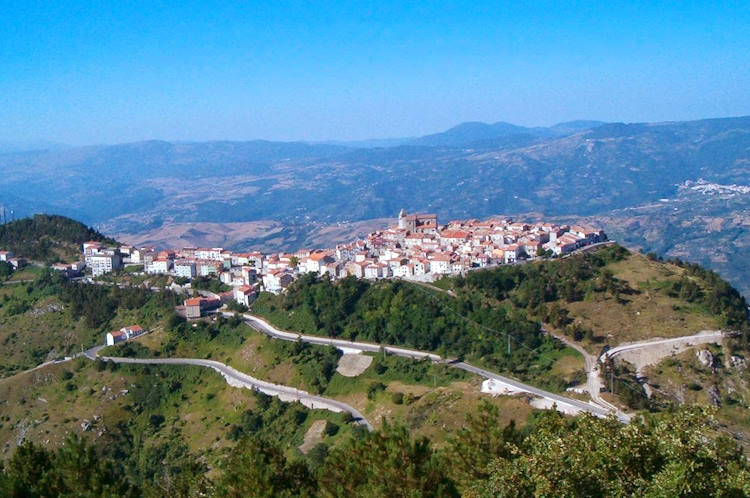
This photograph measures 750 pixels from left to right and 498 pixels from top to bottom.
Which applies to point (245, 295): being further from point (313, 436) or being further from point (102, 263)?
point (313, 436)

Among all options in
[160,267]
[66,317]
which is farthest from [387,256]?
[66,317]

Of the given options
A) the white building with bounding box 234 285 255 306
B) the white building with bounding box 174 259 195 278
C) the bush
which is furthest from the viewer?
the white building with bounding box 174 259 195 278

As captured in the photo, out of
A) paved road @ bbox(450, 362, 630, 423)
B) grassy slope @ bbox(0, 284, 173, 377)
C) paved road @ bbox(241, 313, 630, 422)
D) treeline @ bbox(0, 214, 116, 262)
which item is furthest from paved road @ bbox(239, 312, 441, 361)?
treeline @ bbox(0, 214, 116, 262)

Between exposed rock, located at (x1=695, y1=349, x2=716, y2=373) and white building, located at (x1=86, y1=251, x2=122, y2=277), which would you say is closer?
exposed rock, located at (x1=695, y1=349, x2=716, y2=373)

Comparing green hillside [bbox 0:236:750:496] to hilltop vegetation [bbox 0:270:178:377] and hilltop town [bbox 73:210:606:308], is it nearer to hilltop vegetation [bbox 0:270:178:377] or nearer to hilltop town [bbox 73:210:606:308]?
hilltop vegetation [bbox 0:270:178:377]

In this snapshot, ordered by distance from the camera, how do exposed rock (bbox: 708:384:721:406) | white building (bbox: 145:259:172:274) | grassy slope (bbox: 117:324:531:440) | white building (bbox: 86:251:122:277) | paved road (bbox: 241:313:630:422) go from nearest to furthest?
grassy slope (bbox: 117:324:531:440), paved road (bbox: 241:313:630:422), exposed rock (bbox: 708:384:721:406), white building (bbox: 145:259:172:274), white building (bbox: 86:251:122:277)

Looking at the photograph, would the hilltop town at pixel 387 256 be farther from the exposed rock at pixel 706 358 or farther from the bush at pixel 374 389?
the exposed rock at pixel 706 358

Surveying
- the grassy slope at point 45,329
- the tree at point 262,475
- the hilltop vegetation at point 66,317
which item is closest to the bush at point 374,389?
the tree at point 262,475
